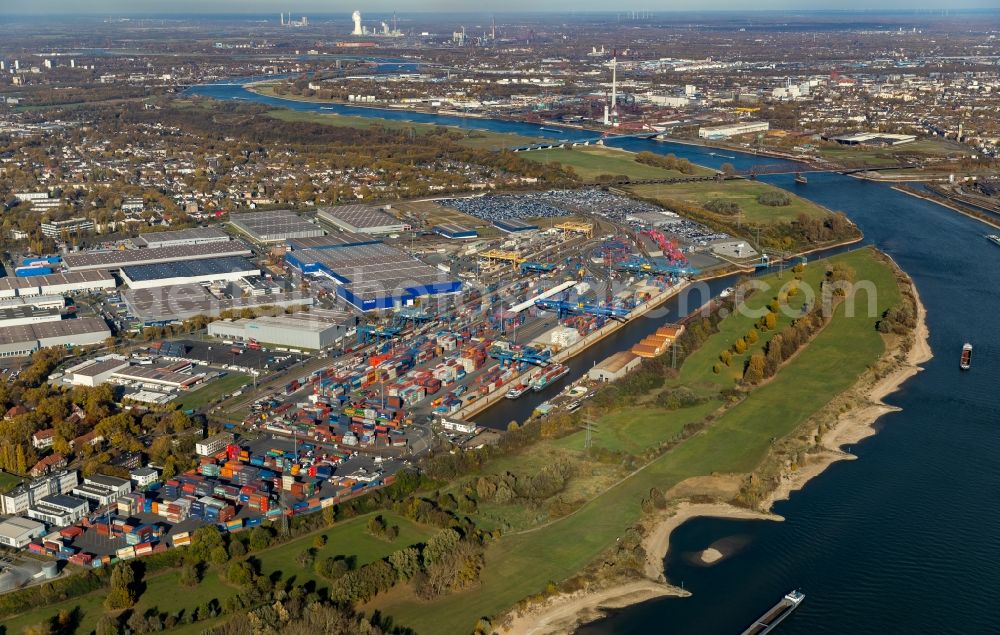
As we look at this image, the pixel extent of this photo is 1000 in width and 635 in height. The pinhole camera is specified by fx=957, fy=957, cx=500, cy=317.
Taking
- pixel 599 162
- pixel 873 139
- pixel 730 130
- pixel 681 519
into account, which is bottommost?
pixel 681 519

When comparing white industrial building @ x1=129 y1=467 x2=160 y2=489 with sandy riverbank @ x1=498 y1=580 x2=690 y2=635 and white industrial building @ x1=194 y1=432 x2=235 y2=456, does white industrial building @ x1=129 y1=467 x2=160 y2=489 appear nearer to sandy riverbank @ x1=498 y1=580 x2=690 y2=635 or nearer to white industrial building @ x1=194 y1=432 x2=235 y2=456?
white industrial building @ x1=194 y1=432 x2=235 y2=456

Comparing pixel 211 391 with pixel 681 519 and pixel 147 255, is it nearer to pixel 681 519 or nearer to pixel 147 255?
pixel 681 519

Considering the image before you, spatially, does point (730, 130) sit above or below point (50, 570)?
above

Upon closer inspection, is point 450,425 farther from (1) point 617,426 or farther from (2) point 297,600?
(2) point 297,600

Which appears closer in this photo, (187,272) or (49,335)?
(49,335)

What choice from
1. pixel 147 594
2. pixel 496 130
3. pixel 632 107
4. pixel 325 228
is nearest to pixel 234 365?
pixel 147 594

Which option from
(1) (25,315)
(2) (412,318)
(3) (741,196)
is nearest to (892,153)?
(3) (741,196)

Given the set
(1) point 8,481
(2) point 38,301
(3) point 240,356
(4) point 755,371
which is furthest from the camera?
(2) point 38,301
